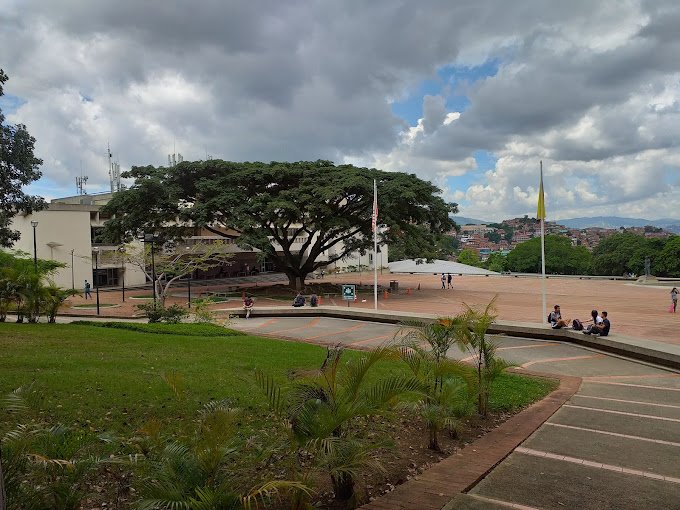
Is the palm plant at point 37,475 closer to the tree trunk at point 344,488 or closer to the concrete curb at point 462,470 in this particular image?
the tree trunk at point 344,488

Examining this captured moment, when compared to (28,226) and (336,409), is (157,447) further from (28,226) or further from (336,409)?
(28,226)

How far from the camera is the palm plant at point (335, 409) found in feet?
13.2

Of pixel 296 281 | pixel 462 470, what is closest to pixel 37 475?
pixel 462 470

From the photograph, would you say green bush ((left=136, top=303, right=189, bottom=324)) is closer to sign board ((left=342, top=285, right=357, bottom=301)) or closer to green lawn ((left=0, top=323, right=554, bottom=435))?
green lawn ((left=0, top=323, right=554, bottom=435))

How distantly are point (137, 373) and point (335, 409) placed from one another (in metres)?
4.79

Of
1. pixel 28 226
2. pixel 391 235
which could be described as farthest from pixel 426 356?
pixel 28 226

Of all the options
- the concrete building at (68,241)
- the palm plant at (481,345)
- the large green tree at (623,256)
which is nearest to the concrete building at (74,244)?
the concrete building at (68,241)

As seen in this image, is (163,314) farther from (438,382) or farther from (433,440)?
(433,440)

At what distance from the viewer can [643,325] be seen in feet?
71.0

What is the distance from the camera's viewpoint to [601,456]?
561 cm

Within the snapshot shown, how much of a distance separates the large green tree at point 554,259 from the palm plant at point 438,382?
8206 centimetres

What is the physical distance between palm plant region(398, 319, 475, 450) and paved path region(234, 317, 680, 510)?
0.80 metres

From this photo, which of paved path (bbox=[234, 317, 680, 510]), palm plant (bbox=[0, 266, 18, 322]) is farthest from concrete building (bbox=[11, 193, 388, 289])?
paved path (bbox=[234, 317, 680, 510])

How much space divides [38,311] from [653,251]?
73596mm
